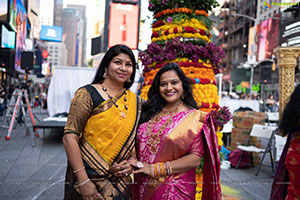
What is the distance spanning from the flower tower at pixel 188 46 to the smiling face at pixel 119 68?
1.53m

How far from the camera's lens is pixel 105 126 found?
177 cm

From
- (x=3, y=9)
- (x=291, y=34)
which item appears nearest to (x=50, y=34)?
(x=3, y=9)

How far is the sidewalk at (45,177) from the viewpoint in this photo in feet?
12.0

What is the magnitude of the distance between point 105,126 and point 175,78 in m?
0.62

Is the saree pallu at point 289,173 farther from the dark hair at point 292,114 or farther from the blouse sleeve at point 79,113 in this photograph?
the blouse sleeve at point 79,113

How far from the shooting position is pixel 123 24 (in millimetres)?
18906

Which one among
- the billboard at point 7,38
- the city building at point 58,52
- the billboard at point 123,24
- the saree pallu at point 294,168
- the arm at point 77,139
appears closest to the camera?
the arm at point 77,139

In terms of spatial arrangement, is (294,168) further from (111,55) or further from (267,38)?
(267,38)

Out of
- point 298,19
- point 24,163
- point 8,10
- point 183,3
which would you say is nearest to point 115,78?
point 183,3

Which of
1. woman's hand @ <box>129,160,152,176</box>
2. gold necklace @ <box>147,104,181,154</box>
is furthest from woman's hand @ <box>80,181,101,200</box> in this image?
gold necklace @ <box>147,104,181,154</box>

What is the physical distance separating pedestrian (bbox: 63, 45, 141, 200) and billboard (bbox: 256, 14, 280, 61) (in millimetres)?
26626

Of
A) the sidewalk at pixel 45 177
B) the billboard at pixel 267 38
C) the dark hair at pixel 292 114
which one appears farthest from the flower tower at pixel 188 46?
the billboard at pixel 267 38

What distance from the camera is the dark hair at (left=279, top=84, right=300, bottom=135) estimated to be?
2221 millimetres

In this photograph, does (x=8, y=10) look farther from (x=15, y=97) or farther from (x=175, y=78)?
(x=175, y=78)
